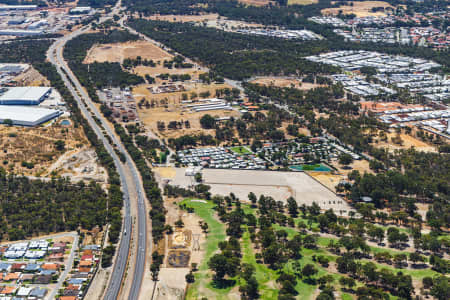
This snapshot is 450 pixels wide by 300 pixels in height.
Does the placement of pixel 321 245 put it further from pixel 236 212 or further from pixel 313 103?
pixel 313 103

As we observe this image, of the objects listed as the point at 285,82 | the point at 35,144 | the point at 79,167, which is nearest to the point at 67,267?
the point at 79,167

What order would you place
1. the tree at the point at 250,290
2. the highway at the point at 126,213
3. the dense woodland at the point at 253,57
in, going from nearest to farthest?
the tree at the point at 250,290 → the highway at the point at 126,213 → the dense woodland at the point at 253,57

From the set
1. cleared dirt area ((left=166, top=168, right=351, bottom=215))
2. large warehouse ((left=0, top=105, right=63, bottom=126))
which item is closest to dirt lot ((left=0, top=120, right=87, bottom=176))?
large warehouse ((left=0, top=105, right=63, bottom=126))

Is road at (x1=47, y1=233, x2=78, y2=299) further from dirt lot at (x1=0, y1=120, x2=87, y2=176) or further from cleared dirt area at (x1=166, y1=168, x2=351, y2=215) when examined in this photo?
dirt lot at (x1=0, y1=120, x2=87, y2=176)

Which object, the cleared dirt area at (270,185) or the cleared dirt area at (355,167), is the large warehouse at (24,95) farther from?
the cleared dirt area at (355,167)

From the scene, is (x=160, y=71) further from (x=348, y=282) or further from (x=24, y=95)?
(x=348, y=282)

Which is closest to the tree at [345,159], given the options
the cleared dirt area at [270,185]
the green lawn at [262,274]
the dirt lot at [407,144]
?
the cleared dirt area at [270,185]
